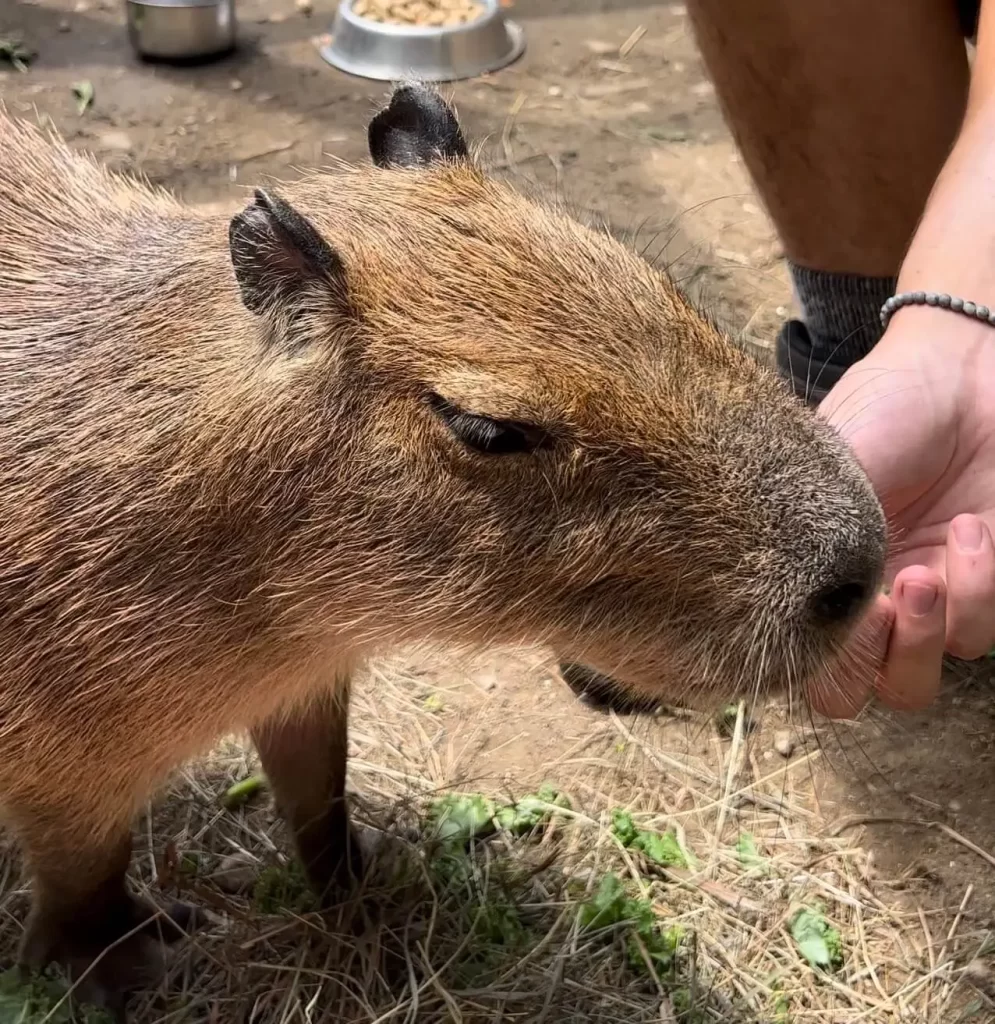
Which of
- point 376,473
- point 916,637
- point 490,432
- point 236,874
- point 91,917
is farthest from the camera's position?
point 236,874

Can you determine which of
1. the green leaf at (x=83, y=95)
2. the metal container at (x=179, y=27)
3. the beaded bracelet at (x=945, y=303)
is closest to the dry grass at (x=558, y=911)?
the beaded bracelet at (x=945, y=303)

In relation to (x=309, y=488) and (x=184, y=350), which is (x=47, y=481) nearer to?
(x=184, y=350)

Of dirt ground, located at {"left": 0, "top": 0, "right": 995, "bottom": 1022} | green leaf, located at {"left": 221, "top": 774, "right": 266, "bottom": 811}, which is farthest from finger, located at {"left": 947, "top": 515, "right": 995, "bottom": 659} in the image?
green leaf, located at {"left": 221, "top": 774, "right": 266, "bottom": 811}

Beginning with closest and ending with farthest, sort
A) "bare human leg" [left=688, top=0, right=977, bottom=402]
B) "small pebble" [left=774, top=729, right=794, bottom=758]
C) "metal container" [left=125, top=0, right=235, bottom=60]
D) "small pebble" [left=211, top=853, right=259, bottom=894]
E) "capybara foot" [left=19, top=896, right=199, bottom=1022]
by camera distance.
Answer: "capybara foot" [left=19, top=896, right=199, bottom=1022] < "small pebble" [left=211, top=853, right=259, bottom=894] < "small pebble" [left=774, top=729, right=794, bottom=758] < "bare human leg" [left=688, top=0, right=977, bottom=402] < "metal container" [left=125, top=0, right=235, bottom=60]

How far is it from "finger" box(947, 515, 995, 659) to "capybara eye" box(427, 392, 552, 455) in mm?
1013

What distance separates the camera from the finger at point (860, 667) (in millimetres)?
2406

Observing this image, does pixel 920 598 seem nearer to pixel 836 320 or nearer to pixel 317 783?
pixel 317 783

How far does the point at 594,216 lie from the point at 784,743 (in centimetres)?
182

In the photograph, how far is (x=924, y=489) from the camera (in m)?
2.94

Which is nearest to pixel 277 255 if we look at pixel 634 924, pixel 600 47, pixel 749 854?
pixel 634 924

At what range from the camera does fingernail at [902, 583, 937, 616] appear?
8.05 ft

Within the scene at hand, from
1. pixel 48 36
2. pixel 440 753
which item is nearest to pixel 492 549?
pixel 440 753

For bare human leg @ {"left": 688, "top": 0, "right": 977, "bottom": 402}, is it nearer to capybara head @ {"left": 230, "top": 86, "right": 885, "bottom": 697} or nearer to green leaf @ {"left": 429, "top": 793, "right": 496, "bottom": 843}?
green leaf @ {"left": 429, "top": 793, "right": 496, "bottom": 843}

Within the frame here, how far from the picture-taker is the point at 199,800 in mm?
3498
